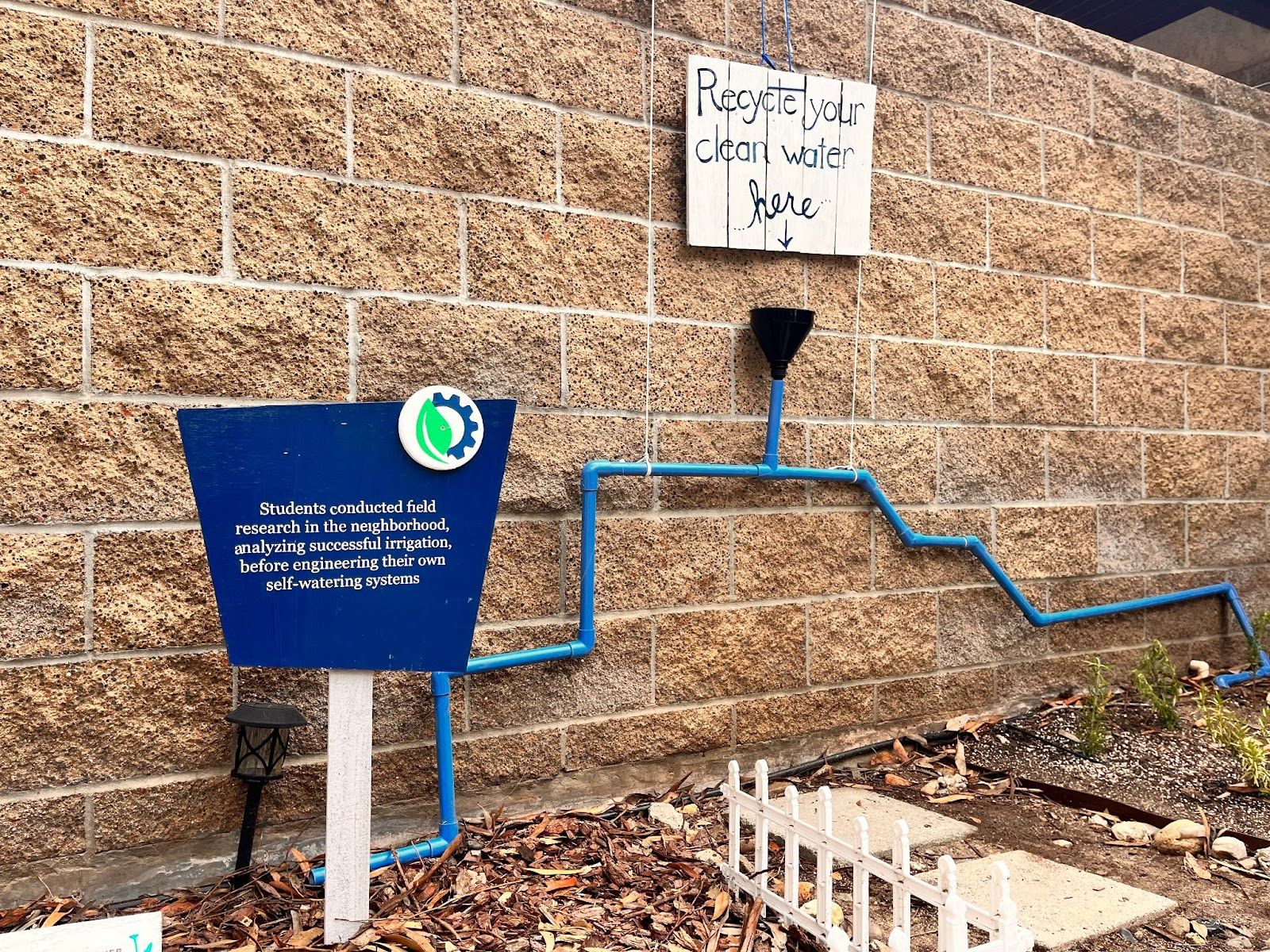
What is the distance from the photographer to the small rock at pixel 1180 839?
2842 mm

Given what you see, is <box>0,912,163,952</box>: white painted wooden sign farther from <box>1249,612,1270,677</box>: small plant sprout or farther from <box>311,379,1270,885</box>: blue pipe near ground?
<box>1249,612,1270,677</box>: small plant sprout

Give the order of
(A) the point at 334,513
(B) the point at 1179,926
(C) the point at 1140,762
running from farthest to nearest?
1. (C) the point at 1140,762
2. (B) the point at 1179,926
3. (A) the point at 334,513

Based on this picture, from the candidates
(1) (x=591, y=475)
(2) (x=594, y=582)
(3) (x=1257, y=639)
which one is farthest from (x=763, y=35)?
(3) (x=1257, y=639)

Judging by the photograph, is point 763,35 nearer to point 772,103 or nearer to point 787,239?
point 772,103

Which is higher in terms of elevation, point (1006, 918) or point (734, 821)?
point (1006, 918)

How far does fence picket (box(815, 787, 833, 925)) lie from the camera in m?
2.13

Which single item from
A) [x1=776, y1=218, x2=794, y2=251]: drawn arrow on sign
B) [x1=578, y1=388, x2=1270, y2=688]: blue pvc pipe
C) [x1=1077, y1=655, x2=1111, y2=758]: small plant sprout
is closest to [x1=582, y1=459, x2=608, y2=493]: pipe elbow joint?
[x1=578, y1=388, x2=1270, y2=688]: blue pvc pipe

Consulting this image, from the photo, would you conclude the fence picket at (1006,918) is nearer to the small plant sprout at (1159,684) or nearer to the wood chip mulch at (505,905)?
the wood chip mulch at (505,905)

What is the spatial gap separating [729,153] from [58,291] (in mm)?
1969

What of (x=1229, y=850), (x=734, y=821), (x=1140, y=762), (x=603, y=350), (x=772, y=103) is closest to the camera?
(x=734, y=821)

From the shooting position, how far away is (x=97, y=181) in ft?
7.86

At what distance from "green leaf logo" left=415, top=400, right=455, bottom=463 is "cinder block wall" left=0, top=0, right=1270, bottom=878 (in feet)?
2.17

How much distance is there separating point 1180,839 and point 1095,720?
2.37 feet

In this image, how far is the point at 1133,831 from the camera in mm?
2945
